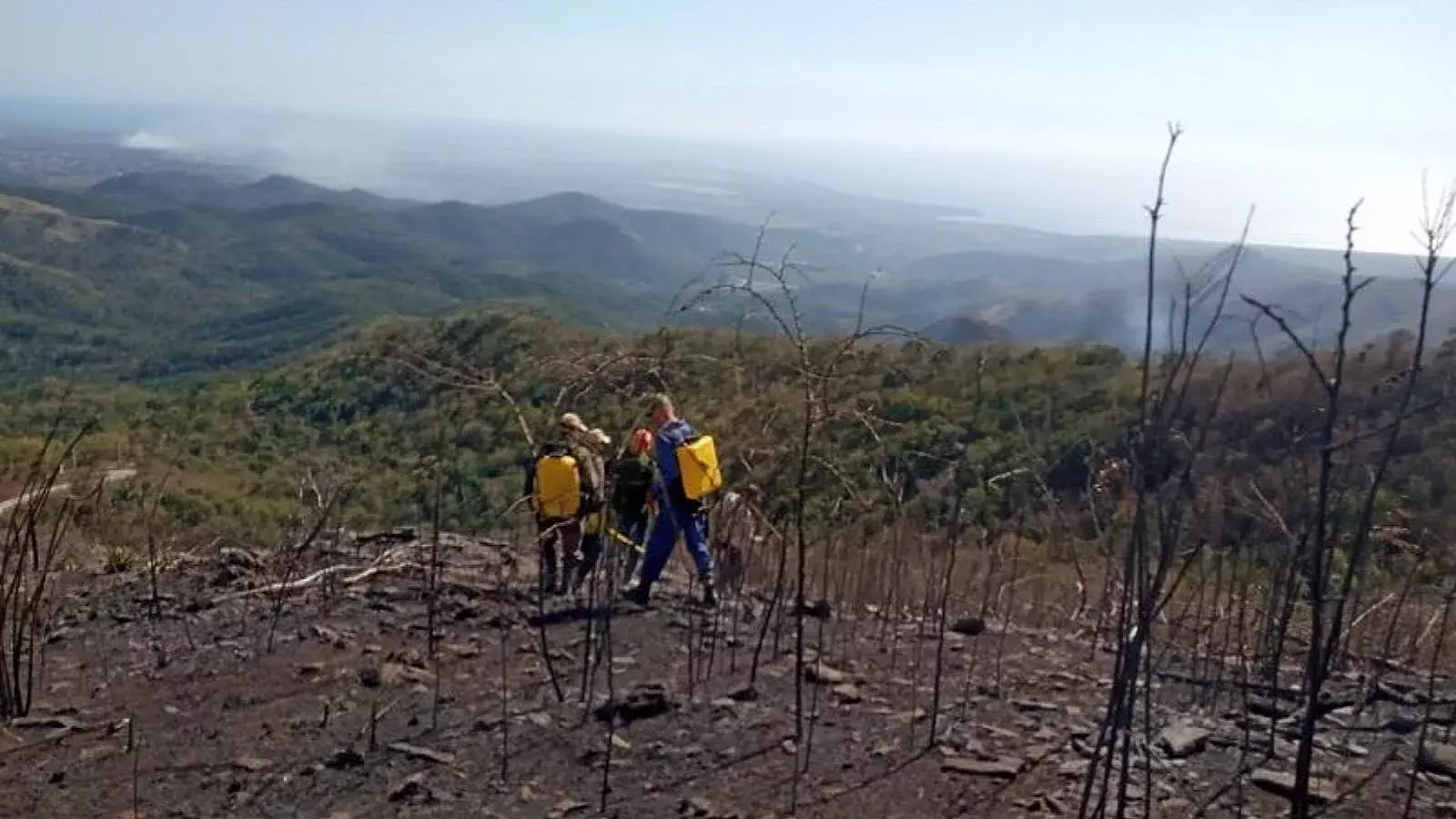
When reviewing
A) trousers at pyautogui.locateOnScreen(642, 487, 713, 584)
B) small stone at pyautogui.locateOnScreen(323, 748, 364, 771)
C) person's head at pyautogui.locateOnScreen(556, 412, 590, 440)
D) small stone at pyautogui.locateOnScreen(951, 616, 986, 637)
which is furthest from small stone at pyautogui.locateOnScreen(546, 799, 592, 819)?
person's head at pyautogui.locateOnScreen(556, 412, 590, 440)

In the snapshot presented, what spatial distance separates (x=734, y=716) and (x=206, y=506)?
1631 cm

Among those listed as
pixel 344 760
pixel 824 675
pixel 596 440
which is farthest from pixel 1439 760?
pixel 596 440

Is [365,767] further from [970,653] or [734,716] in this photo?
[970,653]

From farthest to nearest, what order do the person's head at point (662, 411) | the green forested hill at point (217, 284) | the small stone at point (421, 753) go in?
the green forested hill at point (217, 284), the person's head at point (662, 411), the small stone at point (421, 753)

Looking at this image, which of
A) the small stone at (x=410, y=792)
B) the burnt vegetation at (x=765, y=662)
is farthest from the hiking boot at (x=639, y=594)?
the small stone at (x=410, y=792)

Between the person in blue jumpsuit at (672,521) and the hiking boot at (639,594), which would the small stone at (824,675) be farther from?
the hiking boot at (639,594)

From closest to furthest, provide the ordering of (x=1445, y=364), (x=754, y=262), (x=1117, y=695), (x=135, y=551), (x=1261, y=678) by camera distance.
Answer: (x=1117, y=695), (x=754, y=262), (x=1261, y=678), (x=135, y=551), (x=1445, y=364)

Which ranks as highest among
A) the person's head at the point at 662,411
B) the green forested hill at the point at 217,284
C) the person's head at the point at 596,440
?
the person's head at the point at 662,411

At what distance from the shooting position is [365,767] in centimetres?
486

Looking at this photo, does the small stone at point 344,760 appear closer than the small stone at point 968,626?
Yes

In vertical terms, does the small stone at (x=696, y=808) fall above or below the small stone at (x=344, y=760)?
above

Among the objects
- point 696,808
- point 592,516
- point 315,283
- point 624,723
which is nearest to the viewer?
point 696,808

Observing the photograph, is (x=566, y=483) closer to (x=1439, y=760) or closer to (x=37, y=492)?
(x=37, y=492)

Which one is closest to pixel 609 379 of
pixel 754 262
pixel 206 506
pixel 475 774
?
pixel 754 262
